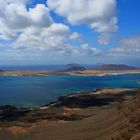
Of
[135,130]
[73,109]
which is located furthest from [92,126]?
[73,109]

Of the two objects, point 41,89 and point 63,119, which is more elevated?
point 41,89

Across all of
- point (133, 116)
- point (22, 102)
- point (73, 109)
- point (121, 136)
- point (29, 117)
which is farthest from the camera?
point (22, 102)

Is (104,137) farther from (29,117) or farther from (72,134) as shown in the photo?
(29,117)

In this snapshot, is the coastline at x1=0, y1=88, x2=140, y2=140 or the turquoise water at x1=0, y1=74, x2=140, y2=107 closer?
the coastline at x1=0, y1=88, x2=140, y2=140

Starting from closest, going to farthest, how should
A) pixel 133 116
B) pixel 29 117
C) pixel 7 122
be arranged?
pixel 133 116
pixel 7 122
pixel 29 117

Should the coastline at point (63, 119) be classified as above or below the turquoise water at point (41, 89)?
below

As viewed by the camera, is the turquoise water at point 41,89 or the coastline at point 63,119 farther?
the turquoise water at point 41,89

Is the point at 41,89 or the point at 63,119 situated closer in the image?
the point at 63,119

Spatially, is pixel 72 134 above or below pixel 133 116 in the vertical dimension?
below

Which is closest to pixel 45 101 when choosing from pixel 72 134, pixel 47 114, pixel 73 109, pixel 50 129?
pixel 73 109

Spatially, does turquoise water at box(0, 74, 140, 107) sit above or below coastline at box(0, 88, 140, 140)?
above

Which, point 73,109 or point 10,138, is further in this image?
point 73,109
